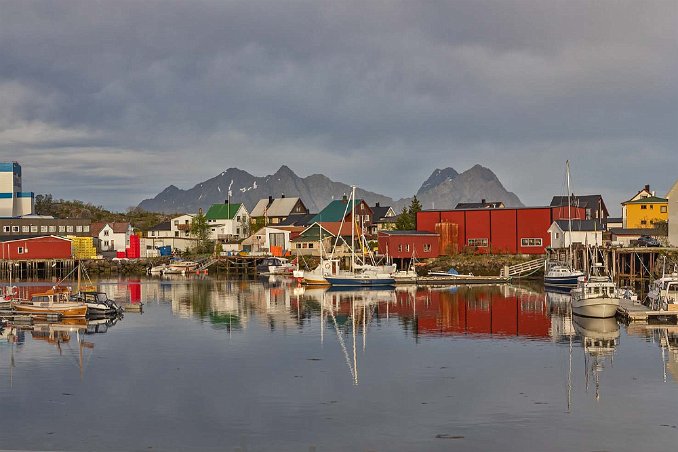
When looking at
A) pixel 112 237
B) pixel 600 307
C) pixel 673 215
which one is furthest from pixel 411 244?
pixel 112 237

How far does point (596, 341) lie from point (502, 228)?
53086 mm

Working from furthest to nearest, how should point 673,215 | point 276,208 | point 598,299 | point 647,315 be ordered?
point 276,208 < point 673,215 < point 598,299 < point 647,315

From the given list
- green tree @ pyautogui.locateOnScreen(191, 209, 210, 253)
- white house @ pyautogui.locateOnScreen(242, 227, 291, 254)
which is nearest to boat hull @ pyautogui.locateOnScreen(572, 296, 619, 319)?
white house @ pyautogui.locateOnScreen(242, 227, 291, 254)

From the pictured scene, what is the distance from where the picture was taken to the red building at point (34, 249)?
10831cm

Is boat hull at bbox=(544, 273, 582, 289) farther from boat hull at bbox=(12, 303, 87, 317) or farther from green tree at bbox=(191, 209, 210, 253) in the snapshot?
green tree at bbox=(191, 209, 210, 253)

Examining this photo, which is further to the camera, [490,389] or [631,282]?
[631,282]

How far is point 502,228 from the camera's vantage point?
297 feet

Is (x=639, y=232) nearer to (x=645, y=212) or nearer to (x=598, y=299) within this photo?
(x=645, y=212)

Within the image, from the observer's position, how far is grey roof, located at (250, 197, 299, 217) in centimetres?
14646

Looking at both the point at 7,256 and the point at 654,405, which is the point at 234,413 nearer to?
the point at 654,405

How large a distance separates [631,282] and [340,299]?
2808 cm

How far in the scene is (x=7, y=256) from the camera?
352 ft

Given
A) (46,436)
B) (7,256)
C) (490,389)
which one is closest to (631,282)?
(490,389)

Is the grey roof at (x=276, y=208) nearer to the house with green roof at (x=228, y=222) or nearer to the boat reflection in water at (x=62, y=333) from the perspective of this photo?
the house with green roof at (x=228, y=222)
